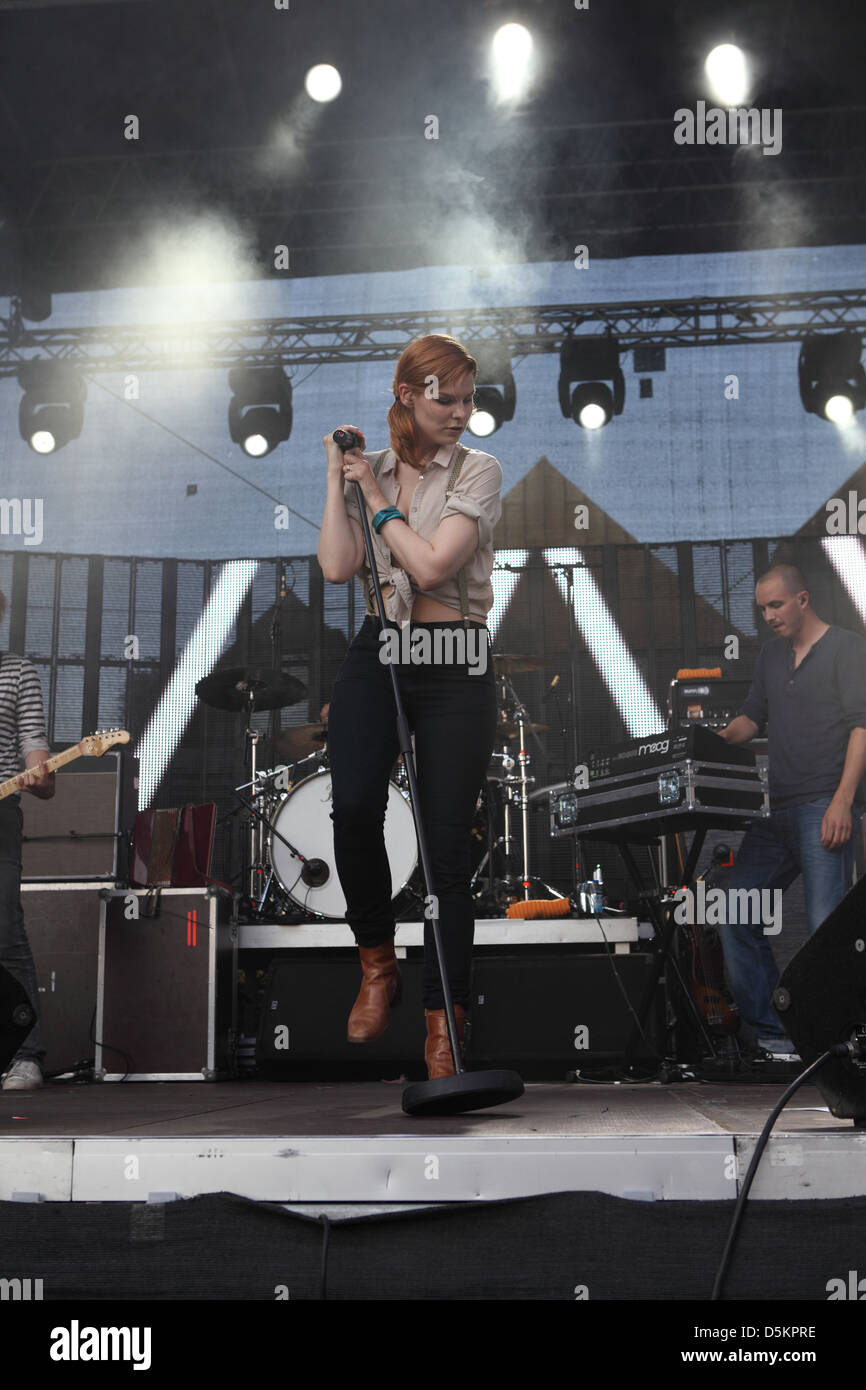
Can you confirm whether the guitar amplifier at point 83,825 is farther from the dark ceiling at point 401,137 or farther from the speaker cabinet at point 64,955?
the dark ceiling at point 401,137

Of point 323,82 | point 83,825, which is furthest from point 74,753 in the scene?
point 323,82

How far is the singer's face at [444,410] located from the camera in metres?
2.31

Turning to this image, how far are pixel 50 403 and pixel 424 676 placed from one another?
5.87 metres

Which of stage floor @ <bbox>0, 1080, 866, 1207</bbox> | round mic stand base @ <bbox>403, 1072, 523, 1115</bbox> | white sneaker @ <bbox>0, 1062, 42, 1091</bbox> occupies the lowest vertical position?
white sneaker @ <bbox>0, 1062, 42, 1091</bbox>

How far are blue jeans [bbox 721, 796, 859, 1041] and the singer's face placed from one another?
2.21 meters

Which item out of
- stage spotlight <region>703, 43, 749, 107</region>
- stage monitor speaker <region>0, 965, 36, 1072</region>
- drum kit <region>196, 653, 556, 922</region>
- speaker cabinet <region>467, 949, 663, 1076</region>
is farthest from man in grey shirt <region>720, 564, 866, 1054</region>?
stage spotlight <region>703, 43, 749, 107</region>

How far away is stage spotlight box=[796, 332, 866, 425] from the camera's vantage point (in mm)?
7094

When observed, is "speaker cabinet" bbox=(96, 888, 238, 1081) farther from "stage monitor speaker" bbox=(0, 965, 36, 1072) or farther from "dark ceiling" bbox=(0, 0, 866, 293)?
"dark ceiling" bbox=(0, 0, 866, 293)

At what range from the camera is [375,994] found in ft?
7.42

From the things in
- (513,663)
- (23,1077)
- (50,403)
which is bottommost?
(23,1077)

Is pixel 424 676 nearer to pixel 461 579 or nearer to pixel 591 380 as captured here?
pixel 461 579

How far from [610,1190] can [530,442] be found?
661cm

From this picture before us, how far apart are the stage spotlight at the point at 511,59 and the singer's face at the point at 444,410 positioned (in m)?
4.38

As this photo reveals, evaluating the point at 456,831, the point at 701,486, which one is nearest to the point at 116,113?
the point at 701,486
